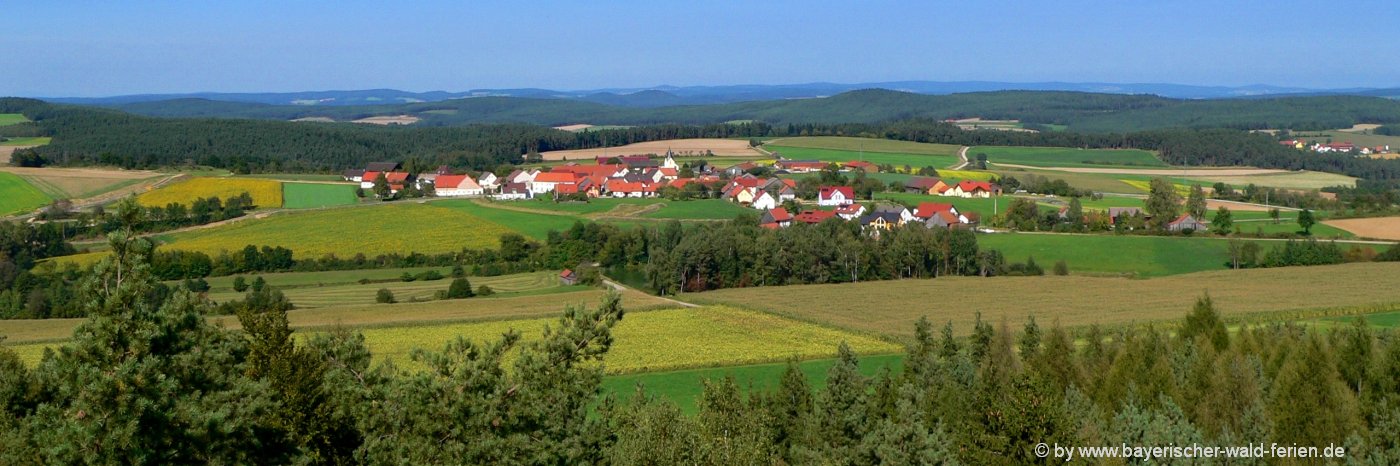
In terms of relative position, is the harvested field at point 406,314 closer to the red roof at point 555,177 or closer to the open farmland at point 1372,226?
the open farmland at point 1372,226

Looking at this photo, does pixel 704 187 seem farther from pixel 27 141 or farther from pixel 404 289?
pixel 27 141

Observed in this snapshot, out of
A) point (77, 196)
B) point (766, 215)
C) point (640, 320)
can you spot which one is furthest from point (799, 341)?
point (77, 196)

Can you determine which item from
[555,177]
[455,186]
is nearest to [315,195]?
[455,186]

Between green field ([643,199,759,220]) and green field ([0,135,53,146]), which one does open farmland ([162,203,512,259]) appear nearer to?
green field ([643,199,759,220])

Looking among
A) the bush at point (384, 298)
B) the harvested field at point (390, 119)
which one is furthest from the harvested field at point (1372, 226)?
the harvested field at point (390, 119)

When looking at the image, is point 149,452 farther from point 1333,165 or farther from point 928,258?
point 1333,165

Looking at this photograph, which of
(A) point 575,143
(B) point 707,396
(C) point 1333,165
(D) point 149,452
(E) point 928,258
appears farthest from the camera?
(A) point 575,143
